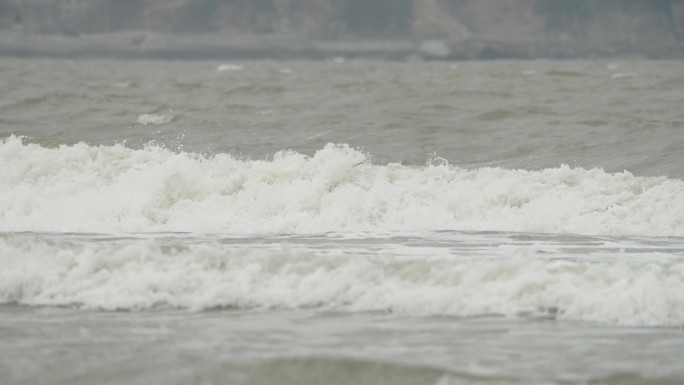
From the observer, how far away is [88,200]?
15539mm

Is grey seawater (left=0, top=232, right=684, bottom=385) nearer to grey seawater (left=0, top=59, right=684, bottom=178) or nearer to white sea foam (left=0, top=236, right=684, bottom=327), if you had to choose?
white sea foam (left=0, top=236, right=684, bottom=327)

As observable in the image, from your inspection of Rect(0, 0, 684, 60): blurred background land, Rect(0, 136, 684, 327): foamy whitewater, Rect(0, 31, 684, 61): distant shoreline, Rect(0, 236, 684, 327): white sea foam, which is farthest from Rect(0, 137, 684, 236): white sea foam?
Rect(0, 0, 684, 60): blurred background land

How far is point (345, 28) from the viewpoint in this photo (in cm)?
15275

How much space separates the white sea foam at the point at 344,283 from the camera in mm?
8727

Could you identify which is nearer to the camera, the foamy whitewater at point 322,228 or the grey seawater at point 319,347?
the grey seawater at point 319,347

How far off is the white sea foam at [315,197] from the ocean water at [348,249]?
1.5 inches

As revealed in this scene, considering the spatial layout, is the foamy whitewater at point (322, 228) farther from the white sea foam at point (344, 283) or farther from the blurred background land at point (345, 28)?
the blurred background land at point (345, 28)

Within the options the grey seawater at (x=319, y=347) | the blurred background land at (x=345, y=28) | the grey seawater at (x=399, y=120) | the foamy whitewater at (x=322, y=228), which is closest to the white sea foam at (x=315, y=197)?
the foamy whitewater at (x=322, y=228)

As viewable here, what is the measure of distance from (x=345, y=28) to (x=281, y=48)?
526 inches

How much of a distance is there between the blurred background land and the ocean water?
11583cm

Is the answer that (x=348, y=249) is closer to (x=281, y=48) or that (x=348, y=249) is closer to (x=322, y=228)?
(x=322, y=228)

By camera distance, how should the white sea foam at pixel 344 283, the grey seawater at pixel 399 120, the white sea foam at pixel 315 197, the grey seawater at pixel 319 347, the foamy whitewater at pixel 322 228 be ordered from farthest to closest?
1. the grey seawater at pixel 399 120
2. the white sea foam at pixel 315 197
3. the foamy whitewater at pixel 322 228
4. the white sea foam at pixel 344 283
5. the grey seawater at pixel 319 347

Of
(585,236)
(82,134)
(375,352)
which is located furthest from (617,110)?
(375,352)

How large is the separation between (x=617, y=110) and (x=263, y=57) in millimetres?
119236
